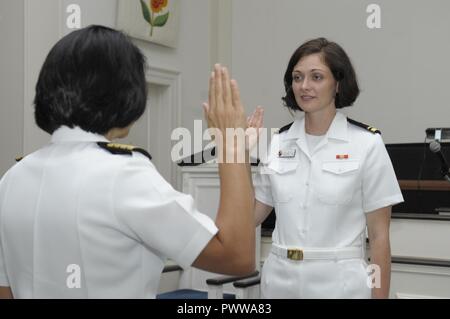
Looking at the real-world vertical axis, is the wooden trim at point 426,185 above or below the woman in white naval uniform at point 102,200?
below

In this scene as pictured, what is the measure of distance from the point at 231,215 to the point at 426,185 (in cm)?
374

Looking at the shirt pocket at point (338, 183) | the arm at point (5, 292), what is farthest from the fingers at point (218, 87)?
the shirt pocket at point (338, 183)

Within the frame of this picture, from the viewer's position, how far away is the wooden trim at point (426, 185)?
14.4 ft

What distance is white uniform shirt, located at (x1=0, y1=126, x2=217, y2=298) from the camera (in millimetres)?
989

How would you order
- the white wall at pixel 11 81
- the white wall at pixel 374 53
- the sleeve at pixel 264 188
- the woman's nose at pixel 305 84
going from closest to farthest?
the woman's nose at pixel 305 84, the sleeve at pixel 264 188, the white wall at pixel 11 81, the white wall at pixel 374 53

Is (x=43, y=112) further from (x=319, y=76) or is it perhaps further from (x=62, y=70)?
(x=319, y=76)

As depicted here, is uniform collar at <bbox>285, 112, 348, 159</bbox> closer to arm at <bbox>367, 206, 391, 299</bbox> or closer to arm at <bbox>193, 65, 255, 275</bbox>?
arm at <bbox>367, 206, 391, 299</bbox>

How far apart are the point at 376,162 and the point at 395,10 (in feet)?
13.4

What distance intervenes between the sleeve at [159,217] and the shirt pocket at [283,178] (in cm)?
106

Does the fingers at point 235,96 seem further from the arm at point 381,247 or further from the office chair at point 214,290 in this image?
the office chair at point 214,290

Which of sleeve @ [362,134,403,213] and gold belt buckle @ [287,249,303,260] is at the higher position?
sleeve @ [362,134,403,213]

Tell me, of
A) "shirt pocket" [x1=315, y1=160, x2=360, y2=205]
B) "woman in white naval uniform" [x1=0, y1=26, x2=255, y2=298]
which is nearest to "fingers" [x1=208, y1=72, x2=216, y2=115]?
"woman in white naval uniform" [x1=0, y1=26, x2=255, y2=298]

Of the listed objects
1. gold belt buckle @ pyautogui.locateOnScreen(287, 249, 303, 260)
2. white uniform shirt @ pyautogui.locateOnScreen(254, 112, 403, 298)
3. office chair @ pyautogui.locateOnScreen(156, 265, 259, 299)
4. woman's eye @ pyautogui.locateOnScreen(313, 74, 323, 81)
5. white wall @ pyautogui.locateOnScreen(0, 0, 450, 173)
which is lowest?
office chair @ pyautogui.locateOnScreen(156, 265, 259, 299)

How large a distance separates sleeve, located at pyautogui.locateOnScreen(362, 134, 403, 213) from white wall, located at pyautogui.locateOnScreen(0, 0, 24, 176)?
10.0ft
